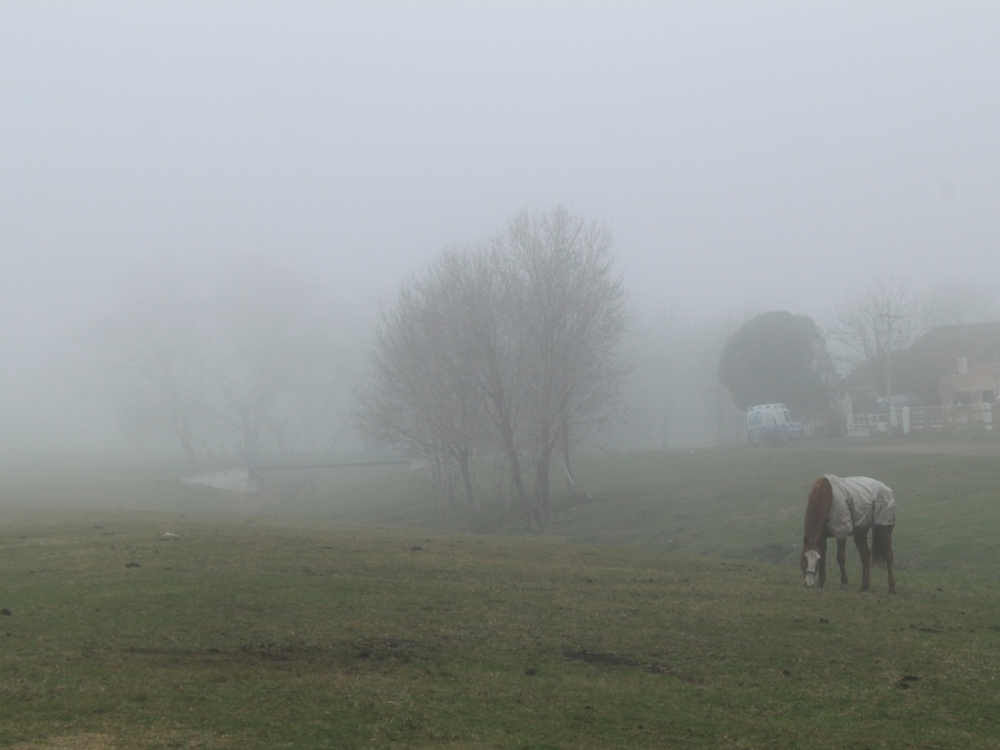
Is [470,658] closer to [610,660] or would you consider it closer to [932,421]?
[610,660]

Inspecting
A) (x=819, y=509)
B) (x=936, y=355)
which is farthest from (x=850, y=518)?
(x=936, y=355)

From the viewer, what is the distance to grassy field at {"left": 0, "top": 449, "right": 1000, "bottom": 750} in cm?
786

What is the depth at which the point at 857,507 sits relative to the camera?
15422mm

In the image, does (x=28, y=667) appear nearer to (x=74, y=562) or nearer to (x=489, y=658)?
(x=489, y=658)

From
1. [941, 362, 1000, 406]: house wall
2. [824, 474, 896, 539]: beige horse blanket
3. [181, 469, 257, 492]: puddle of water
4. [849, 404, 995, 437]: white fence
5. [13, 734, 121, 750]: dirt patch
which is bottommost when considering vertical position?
[181, 469, 257, 492]: puddle of water

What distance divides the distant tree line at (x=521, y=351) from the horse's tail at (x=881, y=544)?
2313cm

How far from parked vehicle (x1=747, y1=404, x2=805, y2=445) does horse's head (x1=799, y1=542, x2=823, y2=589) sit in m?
50.4

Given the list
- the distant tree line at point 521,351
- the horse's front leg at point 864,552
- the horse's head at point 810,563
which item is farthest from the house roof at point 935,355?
the horse's head at point 810,563

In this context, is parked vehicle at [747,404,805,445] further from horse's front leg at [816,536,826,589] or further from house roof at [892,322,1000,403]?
horse's front leg at [816,536,826,589]

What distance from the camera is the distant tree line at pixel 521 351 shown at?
38.8 m

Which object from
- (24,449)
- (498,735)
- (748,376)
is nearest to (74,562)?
(498,735)

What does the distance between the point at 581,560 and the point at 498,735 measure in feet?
44.0

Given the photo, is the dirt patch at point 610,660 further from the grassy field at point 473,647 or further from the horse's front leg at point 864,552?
the horse's front leg at point 864,552

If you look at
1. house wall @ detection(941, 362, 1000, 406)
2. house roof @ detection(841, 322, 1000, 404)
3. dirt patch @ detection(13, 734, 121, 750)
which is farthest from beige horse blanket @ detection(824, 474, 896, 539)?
house roof @ detection(841, 322, 1000, 404)
